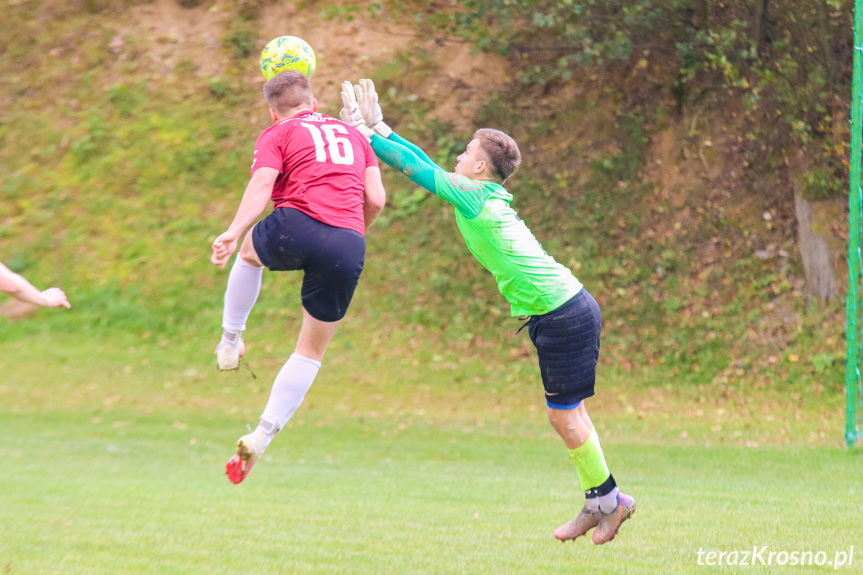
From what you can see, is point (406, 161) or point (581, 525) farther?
point (581, 525)

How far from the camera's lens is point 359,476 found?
10.4 meters

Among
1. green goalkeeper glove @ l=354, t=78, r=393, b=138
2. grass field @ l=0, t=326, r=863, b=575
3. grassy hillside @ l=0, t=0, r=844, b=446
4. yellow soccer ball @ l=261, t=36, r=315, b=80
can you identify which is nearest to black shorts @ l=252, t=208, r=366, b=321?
green goalkeeper glove @ l=354, t=78, r=393, b=138

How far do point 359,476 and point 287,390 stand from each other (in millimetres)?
5322

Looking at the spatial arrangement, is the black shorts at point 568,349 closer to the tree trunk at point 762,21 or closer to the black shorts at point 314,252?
the black shorts at point 314,252

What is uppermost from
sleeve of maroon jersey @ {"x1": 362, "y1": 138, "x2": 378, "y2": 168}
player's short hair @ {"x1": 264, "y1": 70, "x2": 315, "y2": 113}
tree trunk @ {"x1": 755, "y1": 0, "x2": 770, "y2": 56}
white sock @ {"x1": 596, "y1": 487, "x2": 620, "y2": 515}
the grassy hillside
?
player's short hair @ {"x1": 264, "y1": 70, "x2": 315, "y2": 113}

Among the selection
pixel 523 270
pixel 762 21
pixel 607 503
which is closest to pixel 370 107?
pixel 523 270

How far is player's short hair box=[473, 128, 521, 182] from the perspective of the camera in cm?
520

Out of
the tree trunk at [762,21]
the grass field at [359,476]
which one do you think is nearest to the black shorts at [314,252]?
the grass field at [359,476]

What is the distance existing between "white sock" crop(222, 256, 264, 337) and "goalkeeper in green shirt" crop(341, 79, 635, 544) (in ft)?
3.36

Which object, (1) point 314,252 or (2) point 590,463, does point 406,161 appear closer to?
(1) point 314,252

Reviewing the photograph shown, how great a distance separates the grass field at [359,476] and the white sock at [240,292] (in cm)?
153

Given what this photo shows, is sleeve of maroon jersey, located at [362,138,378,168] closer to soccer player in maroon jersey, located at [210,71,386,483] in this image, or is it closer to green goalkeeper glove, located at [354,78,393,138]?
soccer player in maroon jersey, located at [210,71,386,483]

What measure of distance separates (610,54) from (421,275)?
5.17 m

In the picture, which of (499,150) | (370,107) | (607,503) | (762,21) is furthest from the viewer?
(762,21)
